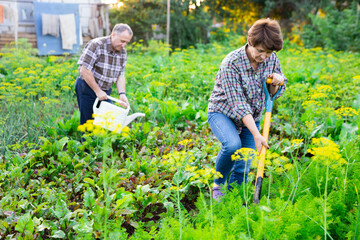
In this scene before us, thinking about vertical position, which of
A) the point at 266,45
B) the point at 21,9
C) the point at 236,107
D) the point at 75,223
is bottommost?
the point at 75,223

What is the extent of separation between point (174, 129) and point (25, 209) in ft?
7.35

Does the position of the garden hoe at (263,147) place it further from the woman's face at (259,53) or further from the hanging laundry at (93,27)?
the hanging laundry at (93,27)

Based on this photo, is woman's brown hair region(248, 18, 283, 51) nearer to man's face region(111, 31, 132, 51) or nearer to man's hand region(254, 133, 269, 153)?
man's hand region(254, 133, 269, 153)

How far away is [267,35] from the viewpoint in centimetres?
201

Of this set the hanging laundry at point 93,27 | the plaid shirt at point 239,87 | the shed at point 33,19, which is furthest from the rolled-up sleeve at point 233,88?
the hanging laundry at point 93,27

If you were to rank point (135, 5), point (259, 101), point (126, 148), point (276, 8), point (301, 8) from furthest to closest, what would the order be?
point (276, 8) < point (301, 8) < point (135, 5) < point (126, 148) < point (259, 101)

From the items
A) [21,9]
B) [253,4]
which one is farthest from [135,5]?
[253,4]

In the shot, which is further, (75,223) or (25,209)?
(25,209)

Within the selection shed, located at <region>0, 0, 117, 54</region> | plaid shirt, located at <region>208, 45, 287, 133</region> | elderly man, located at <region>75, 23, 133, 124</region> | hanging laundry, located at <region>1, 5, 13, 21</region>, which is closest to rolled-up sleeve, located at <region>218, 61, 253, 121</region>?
plaid shirt, located at <region>208, 45, 287, 133</region>

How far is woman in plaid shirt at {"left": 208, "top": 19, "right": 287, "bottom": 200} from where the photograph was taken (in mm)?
2043

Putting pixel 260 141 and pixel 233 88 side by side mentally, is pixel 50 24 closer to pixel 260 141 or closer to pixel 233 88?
pixel 233 88

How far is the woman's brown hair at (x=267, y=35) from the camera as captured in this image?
2010 mm

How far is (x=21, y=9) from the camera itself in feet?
→ 31.8

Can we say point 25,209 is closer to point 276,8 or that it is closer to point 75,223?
point 75,223
